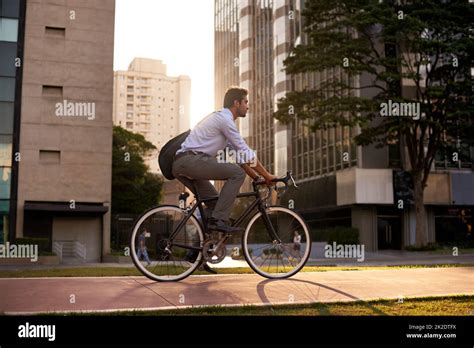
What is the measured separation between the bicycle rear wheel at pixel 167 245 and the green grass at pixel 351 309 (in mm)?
1743

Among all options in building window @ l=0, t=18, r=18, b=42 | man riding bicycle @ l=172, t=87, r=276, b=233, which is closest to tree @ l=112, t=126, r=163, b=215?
building window @ l=0, t=18, r=18, b=42

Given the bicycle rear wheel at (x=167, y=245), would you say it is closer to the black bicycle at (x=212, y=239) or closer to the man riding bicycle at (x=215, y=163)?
the black bicycle at (x=212, y=239)

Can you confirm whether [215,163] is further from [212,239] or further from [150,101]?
[150,101]

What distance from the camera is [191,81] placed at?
157 metres

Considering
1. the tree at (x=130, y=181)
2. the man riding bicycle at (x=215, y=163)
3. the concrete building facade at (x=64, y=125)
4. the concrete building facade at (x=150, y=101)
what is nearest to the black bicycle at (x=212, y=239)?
the man riding bicycle at (x=215, y=163)

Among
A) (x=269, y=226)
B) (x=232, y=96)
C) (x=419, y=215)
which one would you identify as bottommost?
(x=269, y=226)

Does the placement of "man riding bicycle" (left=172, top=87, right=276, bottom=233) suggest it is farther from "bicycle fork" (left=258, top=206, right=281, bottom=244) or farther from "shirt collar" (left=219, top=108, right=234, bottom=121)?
"bicycle fork" (left=258, top=206, right=281, bottom=244)

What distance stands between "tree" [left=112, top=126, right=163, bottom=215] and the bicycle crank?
4677 cm

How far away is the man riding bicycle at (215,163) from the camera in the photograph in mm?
5930

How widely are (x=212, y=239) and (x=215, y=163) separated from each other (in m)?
0.82

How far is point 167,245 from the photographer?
6121mm

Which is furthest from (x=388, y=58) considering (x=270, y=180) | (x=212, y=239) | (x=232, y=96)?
(x=212, y=239)

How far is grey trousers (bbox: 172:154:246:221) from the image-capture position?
593 centimetres
